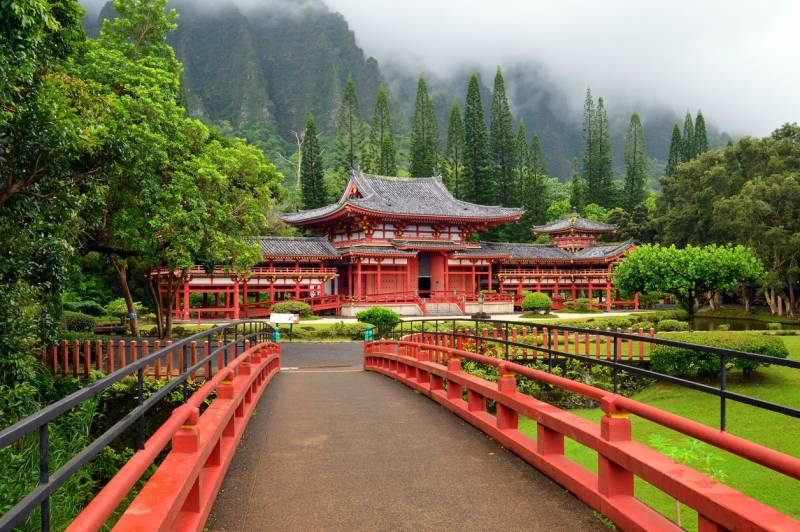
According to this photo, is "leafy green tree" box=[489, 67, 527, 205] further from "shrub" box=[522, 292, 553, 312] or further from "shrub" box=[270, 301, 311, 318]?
"shrub" box=[270, 301, 311, 318]

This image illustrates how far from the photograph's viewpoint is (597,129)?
75500mm

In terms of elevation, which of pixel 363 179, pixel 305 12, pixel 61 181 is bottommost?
pixel 61 181

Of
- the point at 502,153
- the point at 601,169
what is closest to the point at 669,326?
the point at 502,153

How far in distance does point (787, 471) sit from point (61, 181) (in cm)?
1123

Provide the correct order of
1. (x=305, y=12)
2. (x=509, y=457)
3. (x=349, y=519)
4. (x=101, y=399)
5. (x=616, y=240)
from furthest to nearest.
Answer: (x=305, y=12), (x=616, y=240), (x=101, y=399), (x=509, y=457), (x=349, y=519)

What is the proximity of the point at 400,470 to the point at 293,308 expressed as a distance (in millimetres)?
28746

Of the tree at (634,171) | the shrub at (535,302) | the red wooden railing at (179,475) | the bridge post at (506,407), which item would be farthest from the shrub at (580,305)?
the red wooden railing at (179,475)

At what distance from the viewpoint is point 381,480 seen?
16.7ft

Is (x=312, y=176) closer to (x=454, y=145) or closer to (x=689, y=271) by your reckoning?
(x=454, y=145)

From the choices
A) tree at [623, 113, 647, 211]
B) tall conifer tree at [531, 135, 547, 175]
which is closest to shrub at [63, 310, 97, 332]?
tall conifer tree at [531, 135, 547, 175]

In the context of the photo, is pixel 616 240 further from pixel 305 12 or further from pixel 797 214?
pixel 305 12

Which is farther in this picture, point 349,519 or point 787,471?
point 349,519

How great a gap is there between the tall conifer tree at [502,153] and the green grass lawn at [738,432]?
49.0 meters

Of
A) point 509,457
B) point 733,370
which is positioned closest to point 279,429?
point 509,457
